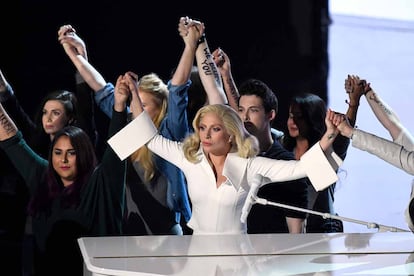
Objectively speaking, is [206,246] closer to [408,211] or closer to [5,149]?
[408,211]

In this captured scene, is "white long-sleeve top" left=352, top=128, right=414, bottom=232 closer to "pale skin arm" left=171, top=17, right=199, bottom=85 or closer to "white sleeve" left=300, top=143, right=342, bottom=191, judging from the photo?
"white sleeve" left=300, top=143, right=342, bottom=191

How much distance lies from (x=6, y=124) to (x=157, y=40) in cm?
92

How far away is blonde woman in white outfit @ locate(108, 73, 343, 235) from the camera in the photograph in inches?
180

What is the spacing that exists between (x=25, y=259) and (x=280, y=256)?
2.23 meters

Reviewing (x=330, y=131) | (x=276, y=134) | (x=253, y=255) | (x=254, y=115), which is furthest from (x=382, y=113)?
(x=253, y=255)

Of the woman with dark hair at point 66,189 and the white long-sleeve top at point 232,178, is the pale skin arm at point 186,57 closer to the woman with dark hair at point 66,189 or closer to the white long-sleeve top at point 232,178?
the woman with dark hair at point 66,189

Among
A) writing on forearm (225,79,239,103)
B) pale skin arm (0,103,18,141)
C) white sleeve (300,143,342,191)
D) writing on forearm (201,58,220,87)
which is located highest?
writing on forearm (201,58,220,87)

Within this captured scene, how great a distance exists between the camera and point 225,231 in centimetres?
462

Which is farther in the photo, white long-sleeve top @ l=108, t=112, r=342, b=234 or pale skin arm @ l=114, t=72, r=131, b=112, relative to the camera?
pale skin arm @ l=114, t=72, r=131, b=112

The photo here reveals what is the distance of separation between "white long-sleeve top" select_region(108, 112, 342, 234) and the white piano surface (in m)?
0.48

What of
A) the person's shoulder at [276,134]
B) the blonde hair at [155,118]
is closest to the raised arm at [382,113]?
the person's shoulder at [276,134]

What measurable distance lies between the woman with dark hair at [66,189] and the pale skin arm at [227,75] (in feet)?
1.95

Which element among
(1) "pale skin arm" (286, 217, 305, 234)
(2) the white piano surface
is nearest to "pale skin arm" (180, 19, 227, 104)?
(1) "pale skin arm" (286, 217, 305, 234)

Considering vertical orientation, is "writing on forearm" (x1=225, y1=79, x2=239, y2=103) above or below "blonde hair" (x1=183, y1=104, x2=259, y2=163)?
above
